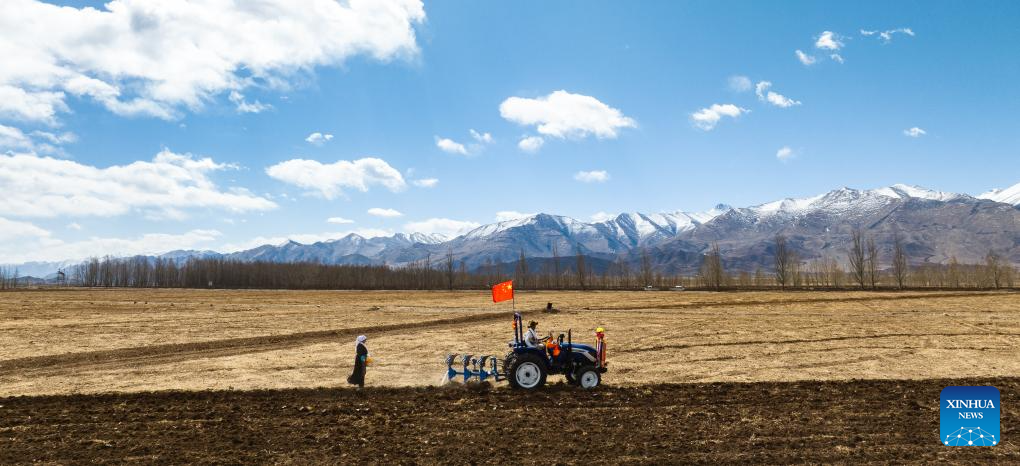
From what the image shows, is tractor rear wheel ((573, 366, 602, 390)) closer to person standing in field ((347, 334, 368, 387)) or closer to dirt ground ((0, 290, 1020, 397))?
dirt ground ((0, 290, 1020, 397))

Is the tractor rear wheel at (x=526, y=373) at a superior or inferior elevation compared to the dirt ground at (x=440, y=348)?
superior

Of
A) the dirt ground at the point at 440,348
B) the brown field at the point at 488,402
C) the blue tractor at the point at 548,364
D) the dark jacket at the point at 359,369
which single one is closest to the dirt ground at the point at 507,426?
the brown field at the point at 488,402

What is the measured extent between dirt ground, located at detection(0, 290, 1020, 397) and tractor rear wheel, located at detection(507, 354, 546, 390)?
124 inches

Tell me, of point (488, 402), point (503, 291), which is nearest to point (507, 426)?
point (488, 402)

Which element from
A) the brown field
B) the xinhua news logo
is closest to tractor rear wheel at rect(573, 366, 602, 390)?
the brown field

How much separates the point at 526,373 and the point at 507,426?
3.86m

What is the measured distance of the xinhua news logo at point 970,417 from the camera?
8.84m

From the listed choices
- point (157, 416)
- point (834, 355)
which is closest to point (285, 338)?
point (157, 416)

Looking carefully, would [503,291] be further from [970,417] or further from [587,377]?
[970,417]

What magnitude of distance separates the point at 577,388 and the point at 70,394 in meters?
15.0

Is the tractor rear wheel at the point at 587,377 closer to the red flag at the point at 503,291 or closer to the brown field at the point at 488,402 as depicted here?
the brown field at the point at 488,402

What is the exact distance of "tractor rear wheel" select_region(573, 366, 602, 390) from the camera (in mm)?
16484

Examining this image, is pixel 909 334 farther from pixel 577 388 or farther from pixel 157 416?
pixel 157 416

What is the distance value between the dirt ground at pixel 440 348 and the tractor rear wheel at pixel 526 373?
3143mm
